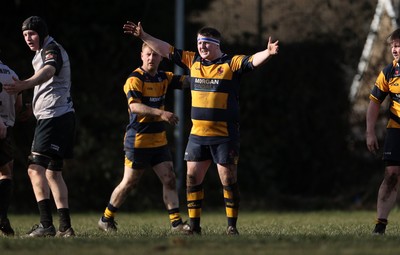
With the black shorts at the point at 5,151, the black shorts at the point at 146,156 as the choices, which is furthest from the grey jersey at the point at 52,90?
the black shorts at the point at 146,156

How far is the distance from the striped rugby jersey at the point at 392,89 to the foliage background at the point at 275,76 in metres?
8.86

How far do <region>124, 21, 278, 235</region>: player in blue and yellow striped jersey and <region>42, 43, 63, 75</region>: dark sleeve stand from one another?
86 cm

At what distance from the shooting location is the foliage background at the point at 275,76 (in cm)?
→ 2000

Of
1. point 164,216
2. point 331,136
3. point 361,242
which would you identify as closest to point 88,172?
point 164,216

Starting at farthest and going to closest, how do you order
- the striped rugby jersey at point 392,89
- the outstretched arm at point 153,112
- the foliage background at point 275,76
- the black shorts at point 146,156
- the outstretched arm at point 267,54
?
the foliage background at point 275,76, the black shorts at point 146,156, the striped rugby jersey at point 392,89, the outstretched arm at point 153,112, the outstretched arm at point 267,54

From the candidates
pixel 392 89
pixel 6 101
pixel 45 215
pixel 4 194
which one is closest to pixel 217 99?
pixel 392 89

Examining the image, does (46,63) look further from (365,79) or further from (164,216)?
(365,79)

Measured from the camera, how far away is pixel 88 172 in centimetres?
1828

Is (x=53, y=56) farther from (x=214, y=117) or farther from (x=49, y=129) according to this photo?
(x=214, y=117)

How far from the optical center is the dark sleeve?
32.3ft

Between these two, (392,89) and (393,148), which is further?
(392,89)

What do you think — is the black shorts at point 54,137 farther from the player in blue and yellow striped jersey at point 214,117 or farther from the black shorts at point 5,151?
the player in blue and yellow striped jersey at point 214,117

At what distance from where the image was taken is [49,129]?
10.0 m

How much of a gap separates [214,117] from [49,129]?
1688mm
